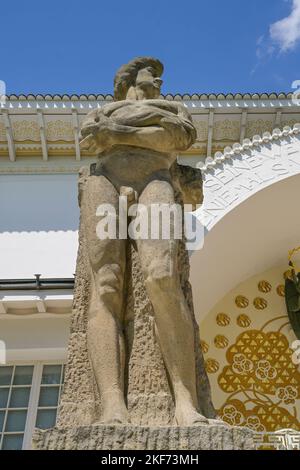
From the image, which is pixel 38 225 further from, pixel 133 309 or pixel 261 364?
pixel 133 309

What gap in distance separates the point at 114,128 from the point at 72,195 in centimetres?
640

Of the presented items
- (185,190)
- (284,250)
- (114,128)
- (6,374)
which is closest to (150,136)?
(114,128)

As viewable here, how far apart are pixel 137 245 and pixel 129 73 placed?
101 cm

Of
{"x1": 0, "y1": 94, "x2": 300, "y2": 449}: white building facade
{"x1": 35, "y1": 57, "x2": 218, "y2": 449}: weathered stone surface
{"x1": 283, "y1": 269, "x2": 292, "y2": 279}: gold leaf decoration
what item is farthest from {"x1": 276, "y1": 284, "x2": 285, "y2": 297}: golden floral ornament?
{"x1": 35, "y1": 57, "x2": 218, "y2": 449}: weathered stone surface

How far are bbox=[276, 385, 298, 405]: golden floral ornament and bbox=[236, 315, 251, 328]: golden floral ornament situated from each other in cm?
94

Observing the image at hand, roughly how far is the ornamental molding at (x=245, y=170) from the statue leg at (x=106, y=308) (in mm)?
4239

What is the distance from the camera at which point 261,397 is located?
7.41 m

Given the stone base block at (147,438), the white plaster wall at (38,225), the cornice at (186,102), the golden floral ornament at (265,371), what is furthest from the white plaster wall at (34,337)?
the stone base block at (147,438)

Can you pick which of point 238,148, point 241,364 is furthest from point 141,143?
point 241,364

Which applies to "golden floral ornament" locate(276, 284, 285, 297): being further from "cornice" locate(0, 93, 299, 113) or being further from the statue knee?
the statue knee

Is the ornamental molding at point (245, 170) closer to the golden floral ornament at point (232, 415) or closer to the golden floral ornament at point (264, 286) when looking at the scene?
the golden floral ornament at point (264, 286)

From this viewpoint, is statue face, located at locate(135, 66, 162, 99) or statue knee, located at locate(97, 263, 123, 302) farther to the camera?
statue face, located at locate(135, 66, 162, 99)

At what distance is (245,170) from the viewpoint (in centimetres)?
730

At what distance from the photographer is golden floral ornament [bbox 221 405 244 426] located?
7219 millimetres
